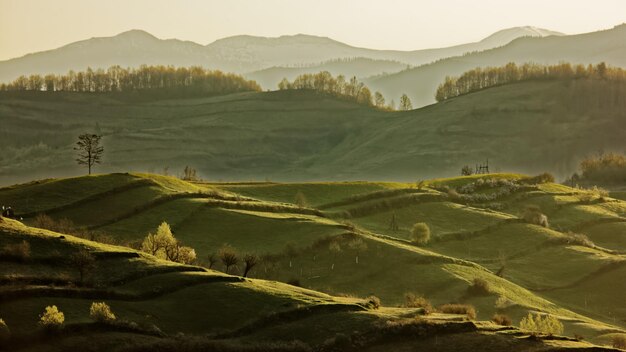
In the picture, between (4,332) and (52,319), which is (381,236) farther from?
(4,332)

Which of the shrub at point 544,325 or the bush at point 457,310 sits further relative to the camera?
the bush at point 457,310

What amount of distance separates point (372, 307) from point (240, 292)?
11.6 metres

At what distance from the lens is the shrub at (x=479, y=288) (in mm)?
110000

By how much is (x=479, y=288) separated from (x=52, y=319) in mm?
58287

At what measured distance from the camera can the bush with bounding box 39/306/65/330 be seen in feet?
216

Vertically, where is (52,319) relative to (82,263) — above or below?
below

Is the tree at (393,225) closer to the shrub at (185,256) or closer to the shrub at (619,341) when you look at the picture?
the shrub at (185,256)

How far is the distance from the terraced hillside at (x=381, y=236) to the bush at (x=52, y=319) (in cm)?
4297

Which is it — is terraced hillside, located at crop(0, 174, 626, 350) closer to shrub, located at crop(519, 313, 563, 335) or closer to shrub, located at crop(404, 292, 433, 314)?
shrub, located at crop(404, 292, 433, 314)

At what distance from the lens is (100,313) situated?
6931 cm

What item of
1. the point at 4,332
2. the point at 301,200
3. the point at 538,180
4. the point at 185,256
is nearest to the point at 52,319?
the point at 4,332

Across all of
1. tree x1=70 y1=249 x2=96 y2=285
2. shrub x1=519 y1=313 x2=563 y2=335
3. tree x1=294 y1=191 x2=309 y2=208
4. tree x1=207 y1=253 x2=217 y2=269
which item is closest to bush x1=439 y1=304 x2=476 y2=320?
shrub x1=519 y1=313 x2=563 y2=335

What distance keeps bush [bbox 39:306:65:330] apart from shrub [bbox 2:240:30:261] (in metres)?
13.7

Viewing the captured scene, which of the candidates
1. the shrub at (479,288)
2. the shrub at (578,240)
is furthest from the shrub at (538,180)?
the shrub at (479,288)
